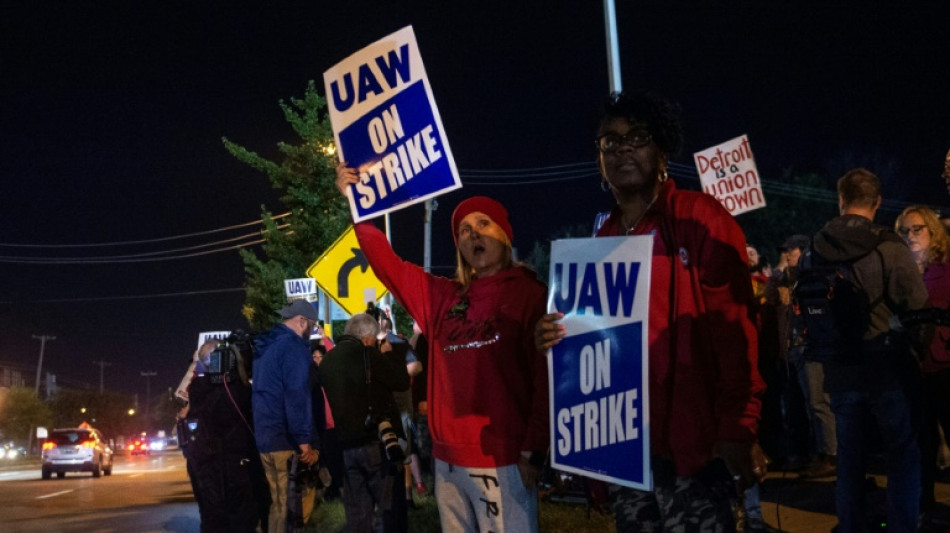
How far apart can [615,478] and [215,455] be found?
6.50 meters

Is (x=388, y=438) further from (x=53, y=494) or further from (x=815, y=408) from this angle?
(x=53, y=494)

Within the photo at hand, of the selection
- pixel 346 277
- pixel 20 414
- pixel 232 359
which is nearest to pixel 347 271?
pixel 346 277

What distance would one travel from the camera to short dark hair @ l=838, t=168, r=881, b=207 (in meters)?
5.61

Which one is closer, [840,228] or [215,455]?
[840,228]

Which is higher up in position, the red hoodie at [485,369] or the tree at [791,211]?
the tree at [791,211]

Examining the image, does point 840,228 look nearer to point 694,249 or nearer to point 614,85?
point 694,249

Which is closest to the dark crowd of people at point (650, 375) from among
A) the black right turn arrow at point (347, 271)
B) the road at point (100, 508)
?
the black right turn arrow at point (347, 271)

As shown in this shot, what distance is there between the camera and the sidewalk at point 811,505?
7.74 meters

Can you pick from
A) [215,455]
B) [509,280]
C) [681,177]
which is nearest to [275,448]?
[215,455]

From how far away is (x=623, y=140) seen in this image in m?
3.67

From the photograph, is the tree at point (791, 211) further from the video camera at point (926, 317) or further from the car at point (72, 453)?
the video camera at point (926, 317)

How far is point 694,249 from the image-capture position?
11.2ft

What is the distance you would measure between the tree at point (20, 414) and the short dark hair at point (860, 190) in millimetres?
106248

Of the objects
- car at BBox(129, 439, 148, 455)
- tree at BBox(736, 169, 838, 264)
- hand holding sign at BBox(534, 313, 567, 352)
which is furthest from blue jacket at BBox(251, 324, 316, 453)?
car at BBox(129, 439, 148, 455)
